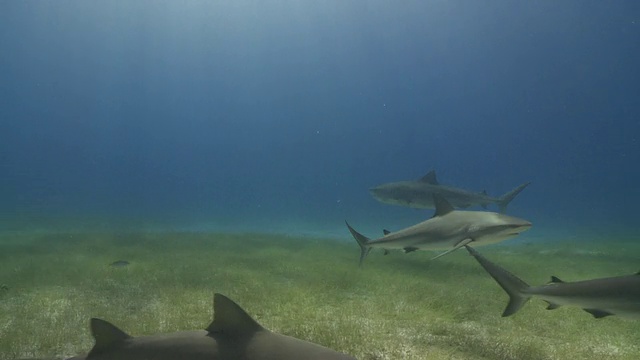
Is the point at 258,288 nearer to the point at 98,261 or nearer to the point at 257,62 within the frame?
the point at 98,261

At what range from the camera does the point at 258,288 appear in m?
11.8

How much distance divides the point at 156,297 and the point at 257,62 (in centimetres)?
19224

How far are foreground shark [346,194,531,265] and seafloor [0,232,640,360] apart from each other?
1619 mm

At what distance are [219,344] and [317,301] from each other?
6.91 metres

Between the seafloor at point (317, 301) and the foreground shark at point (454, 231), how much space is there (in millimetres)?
1619

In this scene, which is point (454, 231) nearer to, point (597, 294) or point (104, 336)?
point (597, 294)

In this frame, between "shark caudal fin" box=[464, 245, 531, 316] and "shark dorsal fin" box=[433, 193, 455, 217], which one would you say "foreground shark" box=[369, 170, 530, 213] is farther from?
"shark caudal fin" box=[464, 245, 531, 316]

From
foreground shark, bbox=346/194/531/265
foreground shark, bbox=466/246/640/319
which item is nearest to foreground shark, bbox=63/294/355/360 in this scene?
foreground shark, bbox=466/246/640/319

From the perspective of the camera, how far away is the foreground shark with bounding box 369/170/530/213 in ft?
51.6

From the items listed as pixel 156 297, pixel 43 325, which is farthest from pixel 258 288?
pixel 43 325

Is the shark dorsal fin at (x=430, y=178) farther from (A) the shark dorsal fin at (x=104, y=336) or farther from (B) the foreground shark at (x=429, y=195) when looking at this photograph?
(A) the shark dorsal fin at (x=104, y=336)

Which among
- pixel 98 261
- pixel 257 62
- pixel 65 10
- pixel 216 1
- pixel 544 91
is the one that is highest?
pixel 257 62

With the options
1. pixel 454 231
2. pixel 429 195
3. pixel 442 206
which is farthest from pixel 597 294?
pixel 429 195

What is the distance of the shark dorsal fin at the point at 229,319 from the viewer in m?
3.87
